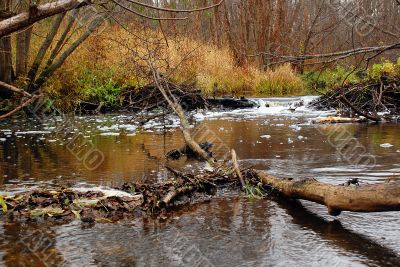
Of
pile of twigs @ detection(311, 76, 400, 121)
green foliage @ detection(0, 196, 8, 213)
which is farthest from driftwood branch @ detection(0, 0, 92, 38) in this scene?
pile of twigs @ detection(311, 76, 400, 121)

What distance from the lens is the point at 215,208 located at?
12.5 ft

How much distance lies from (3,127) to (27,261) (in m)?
9.34

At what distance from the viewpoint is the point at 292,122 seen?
11.0 metres

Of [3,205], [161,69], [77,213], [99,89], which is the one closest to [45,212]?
[77,213]

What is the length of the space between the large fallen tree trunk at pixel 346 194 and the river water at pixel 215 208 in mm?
129

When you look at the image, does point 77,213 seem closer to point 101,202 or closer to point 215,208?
point 101,202

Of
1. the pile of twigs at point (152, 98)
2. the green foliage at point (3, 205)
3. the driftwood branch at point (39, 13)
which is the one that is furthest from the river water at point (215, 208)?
the pile of twigs at point (152, 98)

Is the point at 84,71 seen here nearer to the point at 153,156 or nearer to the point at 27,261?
the point at 153,156

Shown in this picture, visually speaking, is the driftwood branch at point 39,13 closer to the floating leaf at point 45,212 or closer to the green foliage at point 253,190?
the floating leaf at point 45,212

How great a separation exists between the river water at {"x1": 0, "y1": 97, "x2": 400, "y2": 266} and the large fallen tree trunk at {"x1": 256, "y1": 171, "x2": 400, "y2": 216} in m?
0.13

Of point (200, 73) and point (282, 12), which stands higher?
point (282, 12)

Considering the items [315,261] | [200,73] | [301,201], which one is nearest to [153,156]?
[301,201]

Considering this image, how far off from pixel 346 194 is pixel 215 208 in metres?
1.07

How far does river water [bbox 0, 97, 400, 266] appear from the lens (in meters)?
2.81
